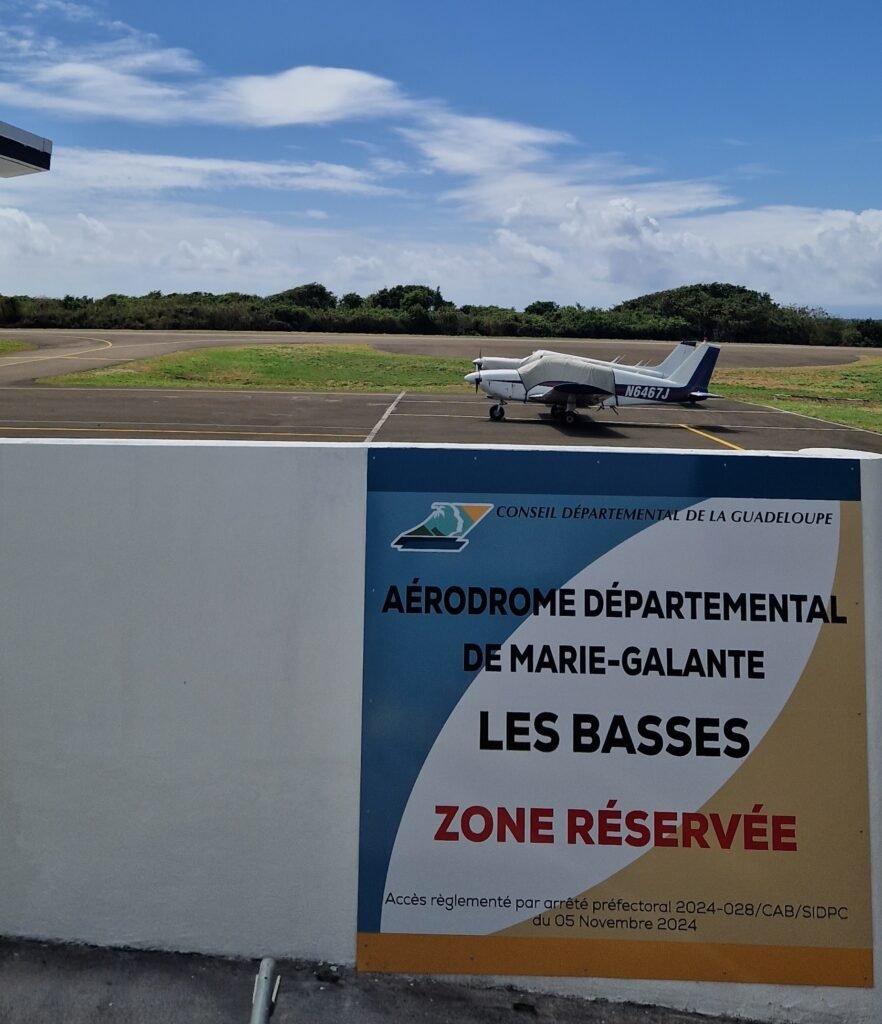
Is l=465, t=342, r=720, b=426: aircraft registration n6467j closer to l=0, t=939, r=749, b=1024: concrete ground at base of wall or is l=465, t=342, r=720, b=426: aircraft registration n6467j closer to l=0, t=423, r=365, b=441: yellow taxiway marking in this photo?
l=0, t=423, r=365, b=441: yellow taxiway marking

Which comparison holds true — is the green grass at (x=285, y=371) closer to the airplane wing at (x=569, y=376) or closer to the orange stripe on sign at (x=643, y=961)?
the airplane wing at (x=569, y=376)

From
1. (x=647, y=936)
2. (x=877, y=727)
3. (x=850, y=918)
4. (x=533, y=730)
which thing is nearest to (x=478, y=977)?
(x=647, y=936)

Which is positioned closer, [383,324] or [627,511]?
[627,511]

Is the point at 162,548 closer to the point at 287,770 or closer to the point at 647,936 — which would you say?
the point at 287,770

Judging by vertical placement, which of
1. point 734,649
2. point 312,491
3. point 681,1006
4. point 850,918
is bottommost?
point 681,1006

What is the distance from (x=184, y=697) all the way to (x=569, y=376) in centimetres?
2249

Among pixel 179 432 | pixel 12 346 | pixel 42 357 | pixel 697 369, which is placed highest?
pixel 12 346

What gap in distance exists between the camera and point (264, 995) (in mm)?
3338

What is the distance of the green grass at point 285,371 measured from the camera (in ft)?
112

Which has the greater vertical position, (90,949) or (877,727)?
(877,727)

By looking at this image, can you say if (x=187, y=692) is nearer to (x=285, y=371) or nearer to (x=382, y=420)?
(x=382, y=420)

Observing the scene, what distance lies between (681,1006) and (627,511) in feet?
6.15

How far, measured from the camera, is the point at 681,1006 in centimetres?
376

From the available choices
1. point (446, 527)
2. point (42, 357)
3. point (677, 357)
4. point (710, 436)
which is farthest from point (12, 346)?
point (446, 527)
